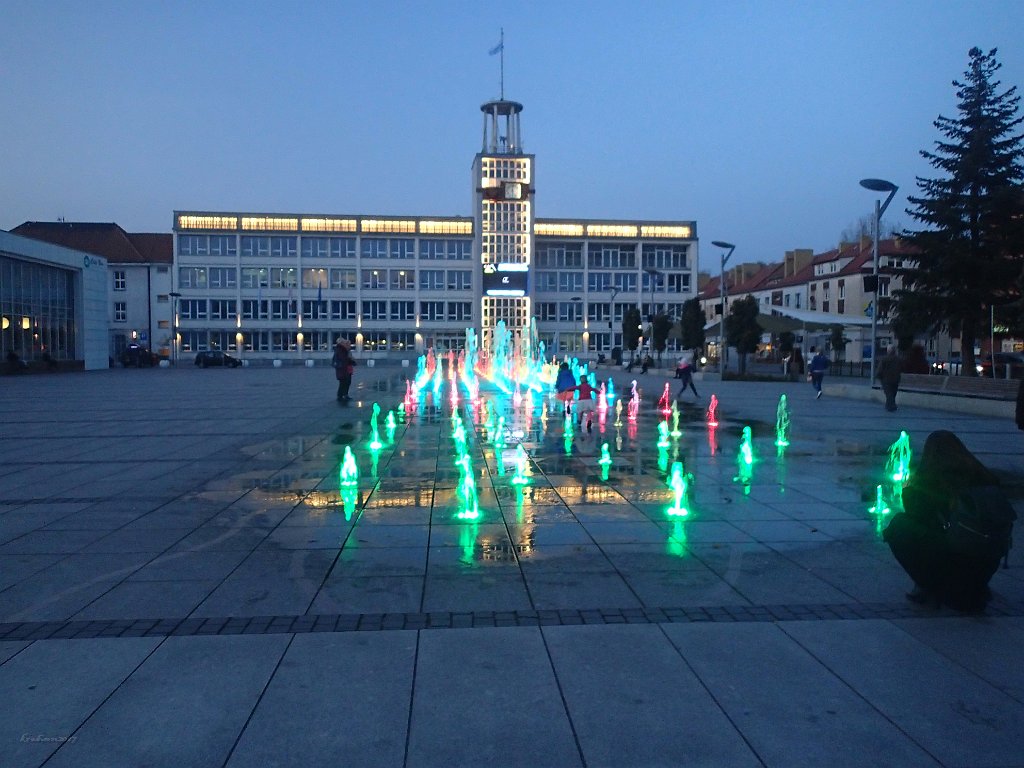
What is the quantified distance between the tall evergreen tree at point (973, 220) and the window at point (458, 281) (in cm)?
A: 6004

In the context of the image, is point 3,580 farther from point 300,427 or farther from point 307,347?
point 307,347

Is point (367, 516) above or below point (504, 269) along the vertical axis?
below

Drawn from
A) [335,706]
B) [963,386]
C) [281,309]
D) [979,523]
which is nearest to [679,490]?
[979,523]

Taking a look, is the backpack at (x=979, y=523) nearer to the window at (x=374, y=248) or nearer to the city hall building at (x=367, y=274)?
the city hall building at (x=367, y=274)

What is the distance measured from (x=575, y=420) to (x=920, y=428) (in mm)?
7200

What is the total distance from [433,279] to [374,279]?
20.4ft

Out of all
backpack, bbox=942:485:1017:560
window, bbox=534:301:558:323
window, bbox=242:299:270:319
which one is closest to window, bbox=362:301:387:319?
window, bbox=242:299:270:319

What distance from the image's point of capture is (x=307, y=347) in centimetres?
9012

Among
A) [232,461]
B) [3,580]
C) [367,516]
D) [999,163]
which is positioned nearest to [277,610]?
[3,580]

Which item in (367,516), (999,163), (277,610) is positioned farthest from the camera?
(999,163)

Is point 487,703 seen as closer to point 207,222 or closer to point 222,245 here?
point 222,245

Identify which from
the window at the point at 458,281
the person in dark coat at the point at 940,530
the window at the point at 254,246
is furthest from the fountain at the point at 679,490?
the window at the point at 254,246

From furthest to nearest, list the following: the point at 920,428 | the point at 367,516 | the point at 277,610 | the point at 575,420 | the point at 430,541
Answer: the point at 575,420 < the point at 920,428 < the point at 367,516 < the point at 430,541 < the point at 277,610

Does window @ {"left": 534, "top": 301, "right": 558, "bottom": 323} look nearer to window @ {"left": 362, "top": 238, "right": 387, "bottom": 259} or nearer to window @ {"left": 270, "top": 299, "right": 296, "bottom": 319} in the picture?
window @ {"left": 362, "top": 238, "right": 387, "bottom": 259}
